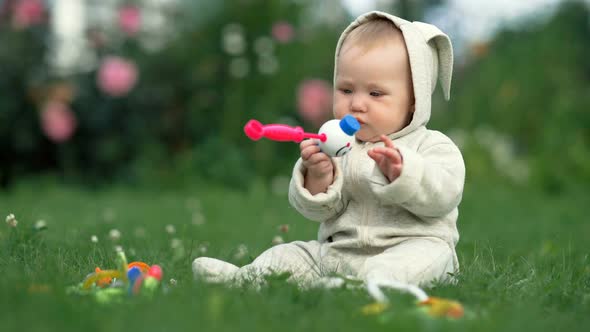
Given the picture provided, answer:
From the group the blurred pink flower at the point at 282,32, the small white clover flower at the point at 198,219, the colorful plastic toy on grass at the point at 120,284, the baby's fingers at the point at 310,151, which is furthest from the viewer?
the blurred pink flower at the point at 282,32

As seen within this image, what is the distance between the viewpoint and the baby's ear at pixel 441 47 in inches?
119

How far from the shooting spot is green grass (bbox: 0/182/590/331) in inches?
75.2

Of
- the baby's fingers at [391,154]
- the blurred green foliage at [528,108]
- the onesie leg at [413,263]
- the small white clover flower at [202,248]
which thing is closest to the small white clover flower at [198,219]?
the small white clover flower at [202,248]

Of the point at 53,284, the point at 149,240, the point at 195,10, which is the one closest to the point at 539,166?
the point at 195,10

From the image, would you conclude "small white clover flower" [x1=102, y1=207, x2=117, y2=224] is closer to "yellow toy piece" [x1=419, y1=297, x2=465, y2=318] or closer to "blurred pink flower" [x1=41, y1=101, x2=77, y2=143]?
"blurred pink flower" [x1=41, y1=101, x2=77, y2=143]

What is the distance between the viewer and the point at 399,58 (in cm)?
290

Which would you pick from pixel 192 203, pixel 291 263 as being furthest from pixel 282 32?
pixel 291 263

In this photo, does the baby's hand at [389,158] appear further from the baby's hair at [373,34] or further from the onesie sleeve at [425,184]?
the baby's hair at [373,34]

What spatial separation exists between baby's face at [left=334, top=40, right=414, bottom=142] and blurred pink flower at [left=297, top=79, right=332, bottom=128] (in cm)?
483

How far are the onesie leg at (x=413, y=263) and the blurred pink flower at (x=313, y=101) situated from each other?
5032mm

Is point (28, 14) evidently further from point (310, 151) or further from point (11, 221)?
point (310, 151)

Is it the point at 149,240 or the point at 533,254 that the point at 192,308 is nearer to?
the point at 149,240

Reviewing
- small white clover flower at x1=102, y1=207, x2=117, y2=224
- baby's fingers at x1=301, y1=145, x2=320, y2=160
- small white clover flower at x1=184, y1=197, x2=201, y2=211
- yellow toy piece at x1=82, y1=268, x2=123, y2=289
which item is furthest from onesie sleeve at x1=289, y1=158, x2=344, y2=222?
small white clover flower at x1=184, y1=197, x2=201, y2=211

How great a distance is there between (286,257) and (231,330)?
42.5 inches
